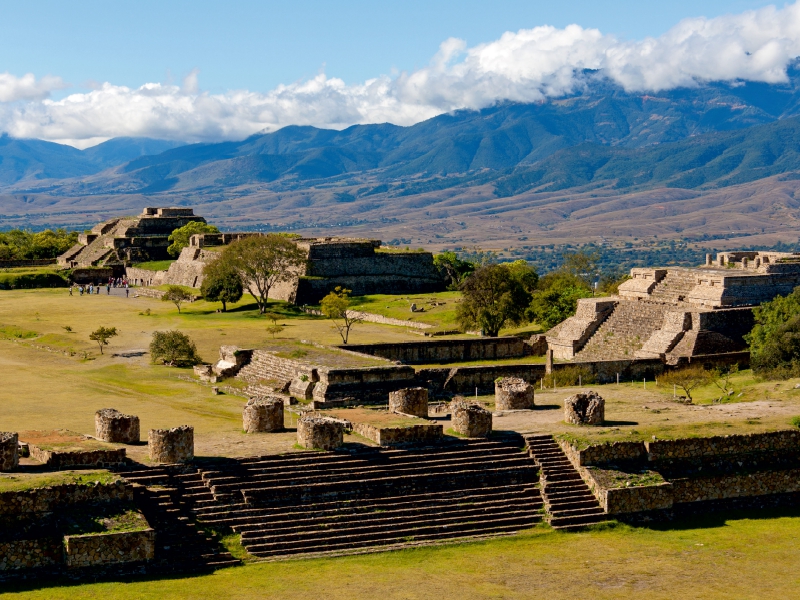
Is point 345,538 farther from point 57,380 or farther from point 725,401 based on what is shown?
point 57,380

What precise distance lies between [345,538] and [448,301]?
42.2 m

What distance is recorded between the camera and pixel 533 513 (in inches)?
1029

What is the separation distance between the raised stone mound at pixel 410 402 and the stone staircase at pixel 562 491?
3.57 m

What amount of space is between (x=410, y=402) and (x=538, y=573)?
8652 millimetres

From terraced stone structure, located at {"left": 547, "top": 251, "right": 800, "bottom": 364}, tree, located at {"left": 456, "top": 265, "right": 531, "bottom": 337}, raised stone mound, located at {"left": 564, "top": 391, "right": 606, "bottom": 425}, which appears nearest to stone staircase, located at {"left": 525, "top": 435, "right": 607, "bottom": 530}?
raised stone mound, located at {"left": 564, "top": 391, "right": 606, "bottom": 425}

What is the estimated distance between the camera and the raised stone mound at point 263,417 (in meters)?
29.0

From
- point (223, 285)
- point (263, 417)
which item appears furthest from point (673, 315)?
point (223, 285)

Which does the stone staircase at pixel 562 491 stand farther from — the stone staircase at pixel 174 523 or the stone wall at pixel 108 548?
the stone wall at pixel 108 548

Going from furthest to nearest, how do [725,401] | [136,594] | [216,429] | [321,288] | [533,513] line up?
[321,288] < [725,401] < [216,429] < [533,513] < [136,594]

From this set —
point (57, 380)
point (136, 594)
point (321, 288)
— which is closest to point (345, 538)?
point (136, 594)

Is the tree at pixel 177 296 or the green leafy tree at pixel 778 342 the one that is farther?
the tree at pixel 177 296

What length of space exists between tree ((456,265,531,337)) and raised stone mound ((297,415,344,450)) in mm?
26461

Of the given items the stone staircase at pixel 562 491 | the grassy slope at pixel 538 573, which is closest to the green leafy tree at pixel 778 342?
the stone staircase at pixel 562 491

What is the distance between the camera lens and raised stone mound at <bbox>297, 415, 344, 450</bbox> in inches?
1051
